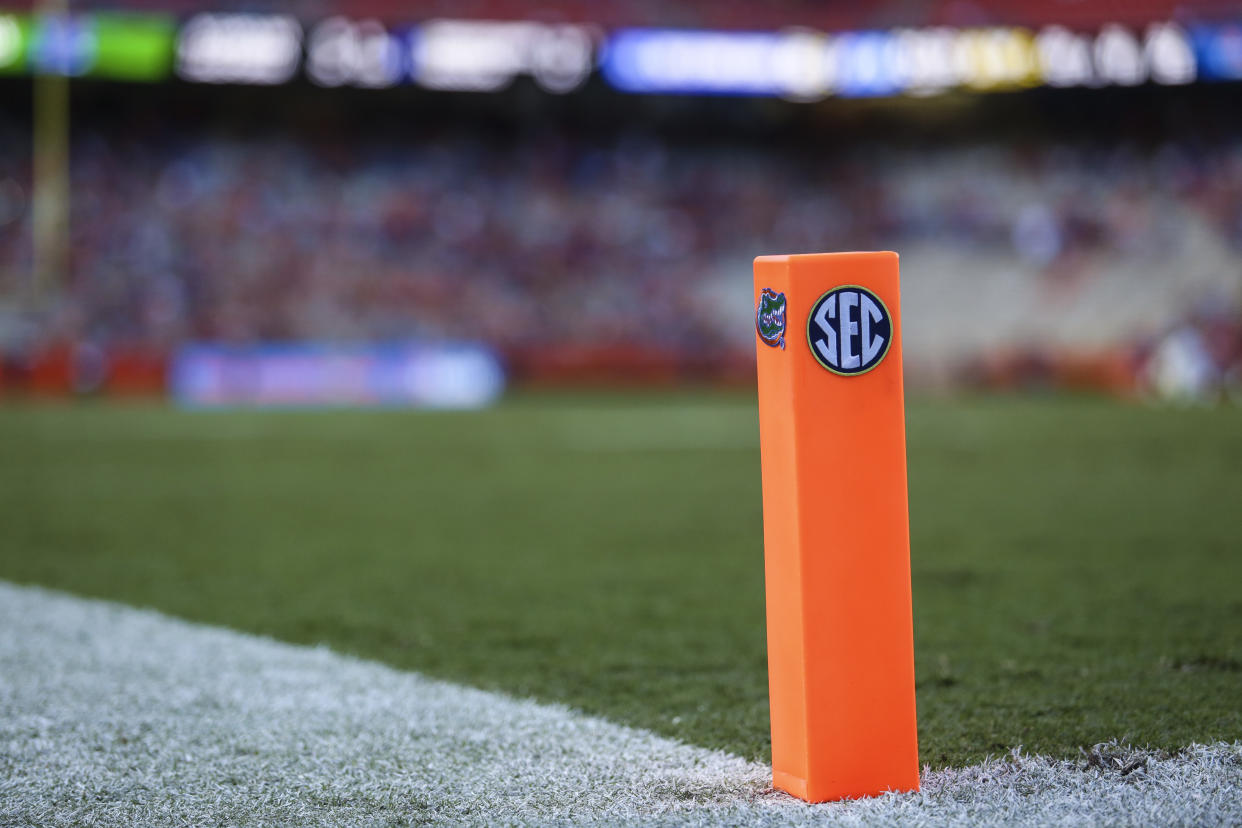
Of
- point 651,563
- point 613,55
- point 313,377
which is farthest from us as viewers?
point 613,55

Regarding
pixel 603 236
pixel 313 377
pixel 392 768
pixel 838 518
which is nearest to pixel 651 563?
pixel 392 768

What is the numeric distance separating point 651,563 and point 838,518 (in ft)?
10.3

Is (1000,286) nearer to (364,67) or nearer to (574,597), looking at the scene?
(364,67)

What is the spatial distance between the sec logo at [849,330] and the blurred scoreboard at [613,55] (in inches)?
801

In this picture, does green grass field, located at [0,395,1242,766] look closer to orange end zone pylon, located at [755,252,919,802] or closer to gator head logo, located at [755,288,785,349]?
orange end zone pylon, located at [755,252,919,802]

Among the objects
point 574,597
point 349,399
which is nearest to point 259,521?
point 574,597

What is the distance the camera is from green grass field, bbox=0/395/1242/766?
304 centimetres

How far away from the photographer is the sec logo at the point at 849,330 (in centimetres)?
208

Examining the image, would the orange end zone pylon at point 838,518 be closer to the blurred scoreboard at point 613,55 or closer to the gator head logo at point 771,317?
the gator head logo at point 771,317

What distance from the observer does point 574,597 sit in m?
4.43

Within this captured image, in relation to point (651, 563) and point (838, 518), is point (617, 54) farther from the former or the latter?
point (838, 518)

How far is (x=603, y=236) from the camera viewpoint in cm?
2352

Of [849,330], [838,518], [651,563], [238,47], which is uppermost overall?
[238,47]

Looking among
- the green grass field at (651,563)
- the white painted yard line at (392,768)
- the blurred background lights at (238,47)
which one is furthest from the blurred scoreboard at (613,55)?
the white painted yard line at (392,768)
